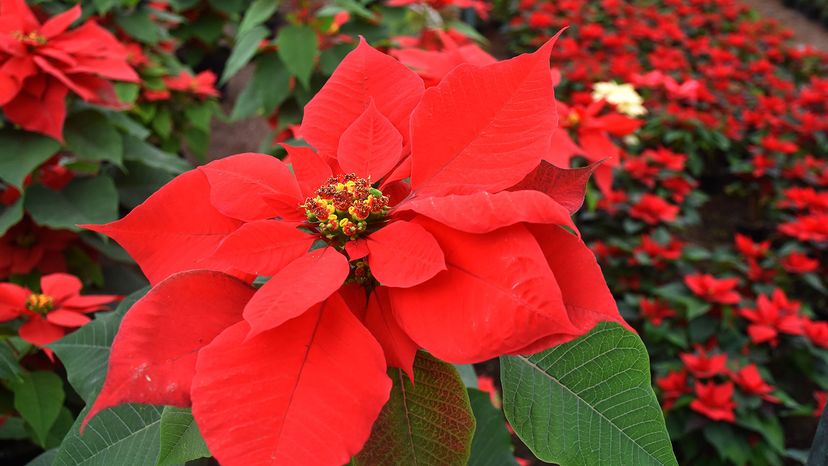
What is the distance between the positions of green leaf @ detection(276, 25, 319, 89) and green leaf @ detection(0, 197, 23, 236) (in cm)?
62

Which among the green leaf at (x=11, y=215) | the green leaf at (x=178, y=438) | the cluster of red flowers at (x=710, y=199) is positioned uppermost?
the green leaf at (x=178, y=438)

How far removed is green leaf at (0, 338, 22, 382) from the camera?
0.76 m

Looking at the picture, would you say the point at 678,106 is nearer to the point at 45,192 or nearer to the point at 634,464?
the point at 45,192

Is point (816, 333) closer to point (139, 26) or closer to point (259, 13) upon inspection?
point (259, 13)

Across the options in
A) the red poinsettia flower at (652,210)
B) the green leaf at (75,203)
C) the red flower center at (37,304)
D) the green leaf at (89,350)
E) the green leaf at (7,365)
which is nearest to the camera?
the green leaf at (89,350)

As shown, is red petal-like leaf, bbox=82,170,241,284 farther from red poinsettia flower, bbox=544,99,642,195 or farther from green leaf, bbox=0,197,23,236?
green leaf, bbox=0,197,23,236

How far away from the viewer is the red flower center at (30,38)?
953 mm

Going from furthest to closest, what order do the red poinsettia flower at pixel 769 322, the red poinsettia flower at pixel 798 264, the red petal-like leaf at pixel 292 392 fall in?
the red poinsettia flower at pixel 798 264 → the red poinsettia flower at pixel 769 322 → the red petal-like leaf at pixel 292 392

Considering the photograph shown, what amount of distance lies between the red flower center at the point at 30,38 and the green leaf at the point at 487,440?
81 centimetres

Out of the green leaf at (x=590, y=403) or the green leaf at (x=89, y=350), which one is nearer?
the green leaf at (x=590, y=403)

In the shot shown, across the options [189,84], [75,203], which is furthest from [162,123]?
[75,203]

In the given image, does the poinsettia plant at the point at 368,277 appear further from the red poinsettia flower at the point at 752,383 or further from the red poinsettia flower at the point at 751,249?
the red poinsettia flower at the point at 751,249

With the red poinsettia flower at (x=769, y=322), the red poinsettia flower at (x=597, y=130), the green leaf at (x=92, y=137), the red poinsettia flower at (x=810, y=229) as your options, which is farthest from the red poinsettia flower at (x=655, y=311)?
the green leaf at (x=92, y=137)

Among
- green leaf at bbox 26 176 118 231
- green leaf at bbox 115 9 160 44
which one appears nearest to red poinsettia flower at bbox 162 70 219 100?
green leaf at bbox 115 9 160 44
